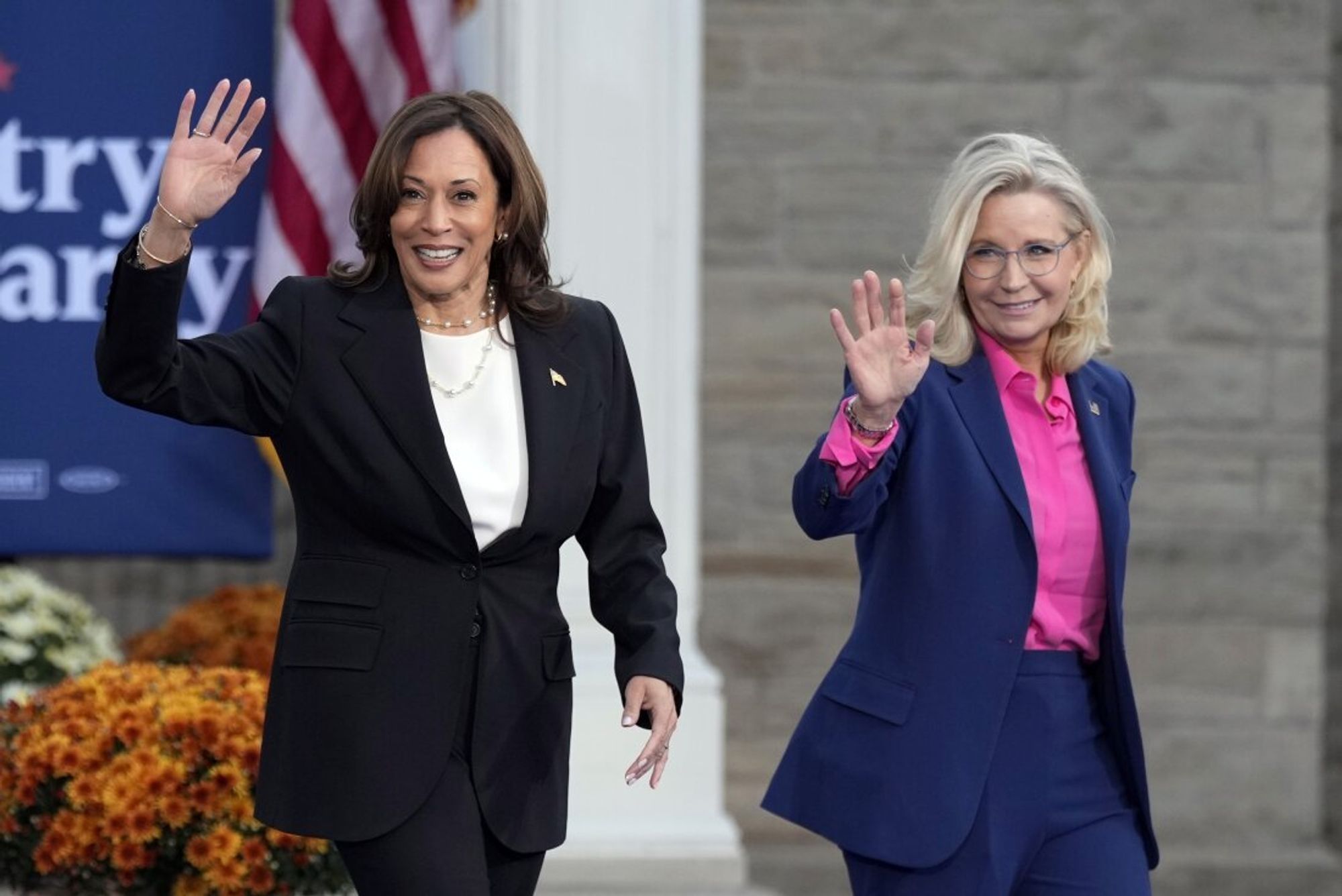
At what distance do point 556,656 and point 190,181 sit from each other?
0.85 metres

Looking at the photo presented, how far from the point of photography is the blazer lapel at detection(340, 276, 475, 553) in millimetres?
3053

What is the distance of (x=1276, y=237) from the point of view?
743 cm

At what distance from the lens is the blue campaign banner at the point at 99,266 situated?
278 inches

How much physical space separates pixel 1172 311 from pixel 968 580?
4307mm

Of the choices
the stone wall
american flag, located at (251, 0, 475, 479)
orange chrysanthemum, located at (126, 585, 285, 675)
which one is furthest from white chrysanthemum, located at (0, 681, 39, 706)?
the stone wall

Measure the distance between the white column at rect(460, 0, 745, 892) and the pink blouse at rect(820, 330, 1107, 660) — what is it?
2592mm

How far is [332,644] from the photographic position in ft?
10.00

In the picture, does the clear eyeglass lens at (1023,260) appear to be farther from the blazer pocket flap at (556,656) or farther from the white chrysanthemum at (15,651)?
the white chrysanthemum at (15,651)

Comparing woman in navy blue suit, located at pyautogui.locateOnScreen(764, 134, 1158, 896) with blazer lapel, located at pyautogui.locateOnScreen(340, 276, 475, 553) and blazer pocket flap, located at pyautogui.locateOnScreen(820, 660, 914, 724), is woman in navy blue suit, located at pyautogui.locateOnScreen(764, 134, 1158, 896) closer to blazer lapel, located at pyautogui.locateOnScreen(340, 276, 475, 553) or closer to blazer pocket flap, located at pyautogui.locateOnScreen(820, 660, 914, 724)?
blazer pocket flap, located at pyautogui.locateOnScreen(820, 660, 914, 724)

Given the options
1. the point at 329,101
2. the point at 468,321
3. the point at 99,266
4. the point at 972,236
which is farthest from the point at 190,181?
the point at 99,266

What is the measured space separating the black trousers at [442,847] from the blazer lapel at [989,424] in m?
0.84

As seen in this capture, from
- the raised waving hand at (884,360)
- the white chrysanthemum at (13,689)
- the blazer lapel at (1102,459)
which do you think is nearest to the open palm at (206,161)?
the raised waving hand at (884,360)

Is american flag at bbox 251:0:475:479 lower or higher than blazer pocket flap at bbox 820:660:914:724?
higher

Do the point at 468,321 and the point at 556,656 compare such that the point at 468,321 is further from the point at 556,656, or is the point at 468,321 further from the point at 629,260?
the point at 629,260
